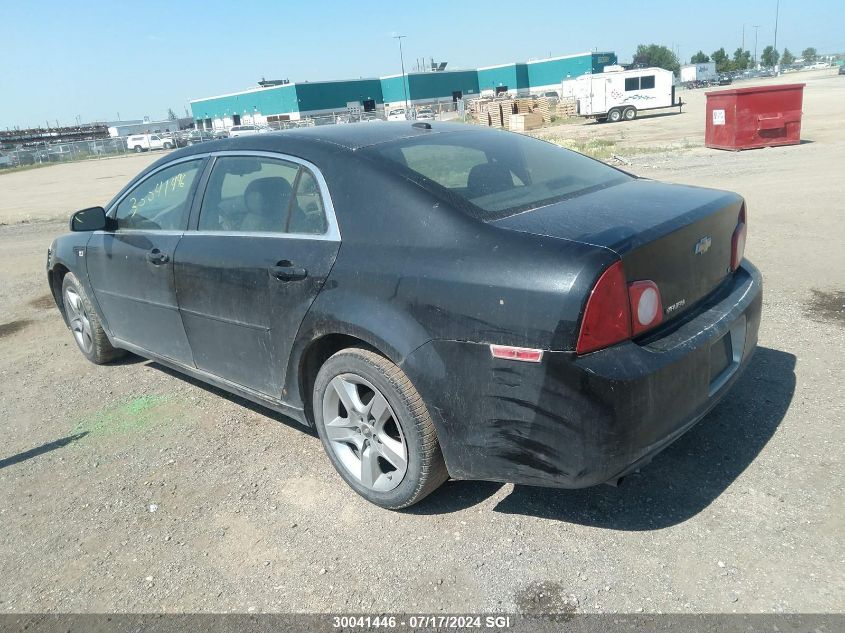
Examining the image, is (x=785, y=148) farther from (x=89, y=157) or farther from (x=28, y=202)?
(x=89, y=157)

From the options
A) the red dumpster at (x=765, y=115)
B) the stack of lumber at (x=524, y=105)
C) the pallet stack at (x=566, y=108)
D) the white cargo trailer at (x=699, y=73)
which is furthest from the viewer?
the white cargo trailer at (x=699, y=73)

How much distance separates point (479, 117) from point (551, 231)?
44.9 meters

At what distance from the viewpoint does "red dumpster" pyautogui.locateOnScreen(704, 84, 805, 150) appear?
51.9ft

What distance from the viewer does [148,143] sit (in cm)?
6284

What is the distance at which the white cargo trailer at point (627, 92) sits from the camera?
38.6m

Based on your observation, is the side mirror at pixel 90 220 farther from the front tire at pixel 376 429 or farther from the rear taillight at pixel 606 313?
the rear taillight at pixel 606 313

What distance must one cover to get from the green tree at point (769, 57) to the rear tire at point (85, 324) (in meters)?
159

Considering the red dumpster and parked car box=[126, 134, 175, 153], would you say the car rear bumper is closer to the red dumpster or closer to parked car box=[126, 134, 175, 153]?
the red dumpster

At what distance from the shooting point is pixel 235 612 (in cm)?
255

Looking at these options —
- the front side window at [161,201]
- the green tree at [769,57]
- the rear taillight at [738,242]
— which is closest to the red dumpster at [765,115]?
the rear taillight at [738,242]

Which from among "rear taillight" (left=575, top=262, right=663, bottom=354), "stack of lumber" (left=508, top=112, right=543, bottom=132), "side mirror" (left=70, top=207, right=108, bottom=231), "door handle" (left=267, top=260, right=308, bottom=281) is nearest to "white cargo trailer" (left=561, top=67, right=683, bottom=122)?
"stack of lumber" (left=508, top=112, right=543, bottom=132)

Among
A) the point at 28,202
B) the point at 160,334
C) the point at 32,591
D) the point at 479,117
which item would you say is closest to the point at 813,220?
the point at 160,334

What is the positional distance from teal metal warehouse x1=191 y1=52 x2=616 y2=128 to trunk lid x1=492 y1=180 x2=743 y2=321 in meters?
76.5

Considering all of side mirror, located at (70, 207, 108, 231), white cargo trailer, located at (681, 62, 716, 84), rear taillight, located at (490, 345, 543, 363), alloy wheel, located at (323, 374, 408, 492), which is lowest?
white cargo trailer, located at (681, 62, 716, 84)
